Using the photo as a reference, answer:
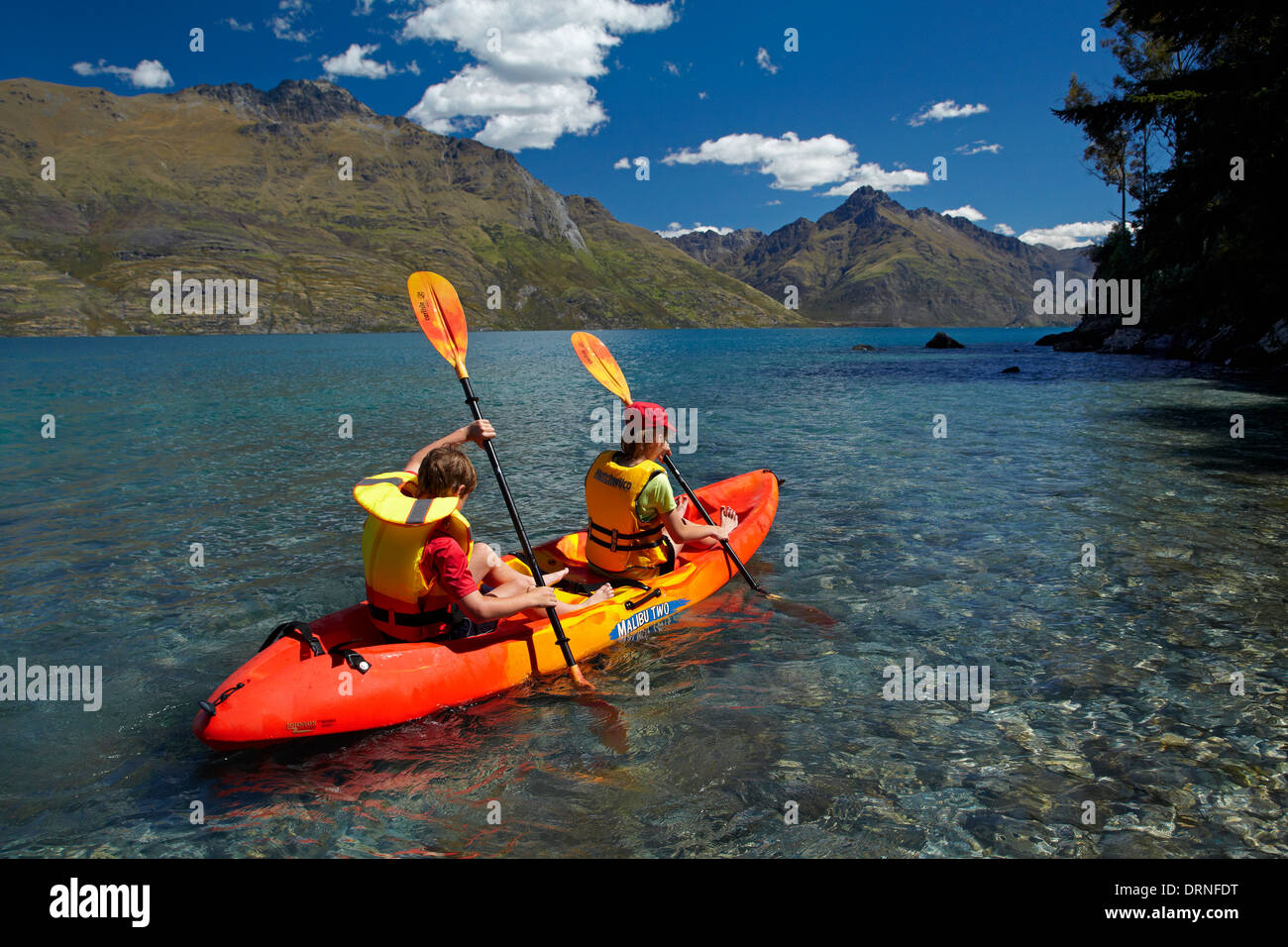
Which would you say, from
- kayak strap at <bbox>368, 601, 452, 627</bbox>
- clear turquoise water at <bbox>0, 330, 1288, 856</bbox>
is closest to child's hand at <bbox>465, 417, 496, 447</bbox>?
kayak strap at <bbox>368, 601, 452, 627</bbox>

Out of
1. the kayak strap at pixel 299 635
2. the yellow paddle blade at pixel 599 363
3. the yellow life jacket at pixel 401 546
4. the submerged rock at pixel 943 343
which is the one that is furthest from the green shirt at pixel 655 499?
the submerged rock at pixel 943 343

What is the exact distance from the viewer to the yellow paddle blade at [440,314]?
9.81m

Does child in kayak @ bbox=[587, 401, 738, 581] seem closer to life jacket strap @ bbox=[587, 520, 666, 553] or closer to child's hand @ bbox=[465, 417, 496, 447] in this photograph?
life jacket strap @ bbox=[587, 520, 666, 553]

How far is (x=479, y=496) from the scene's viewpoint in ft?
49.0

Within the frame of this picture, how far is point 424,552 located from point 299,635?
1424 millimetres

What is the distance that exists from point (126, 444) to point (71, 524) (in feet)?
32.4

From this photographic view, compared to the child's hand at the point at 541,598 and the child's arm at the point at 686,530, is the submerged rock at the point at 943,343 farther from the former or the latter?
the child's hand at the point at 541,598

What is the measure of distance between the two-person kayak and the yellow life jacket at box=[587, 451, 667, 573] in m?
0.32

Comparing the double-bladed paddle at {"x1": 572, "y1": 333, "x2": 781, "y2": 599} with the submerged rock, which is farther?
the submerged rock

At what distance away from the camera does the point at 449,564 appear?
620 centimetres

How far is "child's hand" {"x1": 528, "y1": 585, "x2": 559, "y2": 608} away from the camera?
7043 millimetres

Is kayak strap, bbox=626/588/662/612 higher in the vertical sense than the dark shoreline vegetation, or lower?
lower

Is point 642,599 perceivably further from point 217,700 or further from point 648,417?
point 217,700
